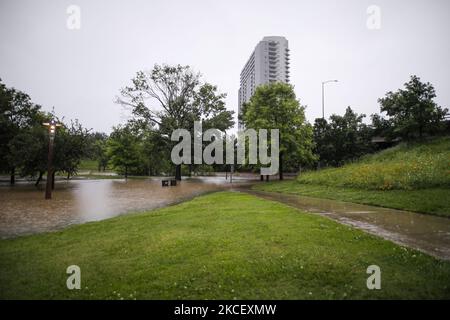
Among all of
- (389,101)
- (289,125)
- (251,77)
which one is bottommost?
(289,125)

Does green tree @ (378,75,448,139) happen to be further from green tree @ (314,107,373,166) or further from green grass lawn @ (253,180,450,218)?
green grass lawn @ (253,180,450,218)

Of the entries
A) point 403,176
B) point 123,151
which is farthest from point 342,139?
point 123,151

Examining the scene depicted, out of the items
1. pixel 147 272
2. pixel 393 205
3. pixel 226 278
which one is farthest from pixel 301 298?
pixel 393 205

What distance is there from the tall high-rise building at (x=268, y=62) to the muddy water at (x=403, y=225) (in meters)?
128

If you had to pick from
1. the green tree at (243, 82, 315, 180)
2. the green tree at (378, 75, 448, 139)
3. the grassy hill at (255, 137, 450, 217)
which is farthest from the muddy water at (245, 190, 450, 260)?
the green tree at (378, 75, 448, 139)

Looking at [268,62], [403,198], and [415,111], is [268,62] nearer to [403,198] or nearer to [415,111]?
[415,111]

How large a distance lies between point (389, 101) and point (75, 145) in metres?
34.5

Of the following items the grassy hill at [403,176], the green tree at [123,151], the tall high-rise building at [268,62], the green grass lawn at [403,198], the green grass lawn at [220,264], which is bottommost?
the green grass lawn at [220,264]

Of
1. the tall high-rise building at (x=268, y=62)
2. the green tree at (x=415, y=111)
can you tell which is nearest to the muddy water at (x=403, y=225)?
the green tree at (x=415, y=111)

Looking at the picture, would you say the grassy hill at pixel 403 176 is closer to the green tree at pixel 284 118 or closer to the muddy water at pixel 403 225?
the muddy water at pixel 403 225

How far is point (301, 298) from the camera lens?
154 inches

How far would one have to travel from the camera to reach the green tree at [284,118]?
1083 inches

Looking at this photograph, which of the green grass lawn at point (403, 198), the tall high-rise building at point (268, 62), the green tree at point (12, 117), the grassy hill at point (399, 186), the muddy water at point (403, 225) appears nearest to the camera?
the muddy water at point (403, 225)
